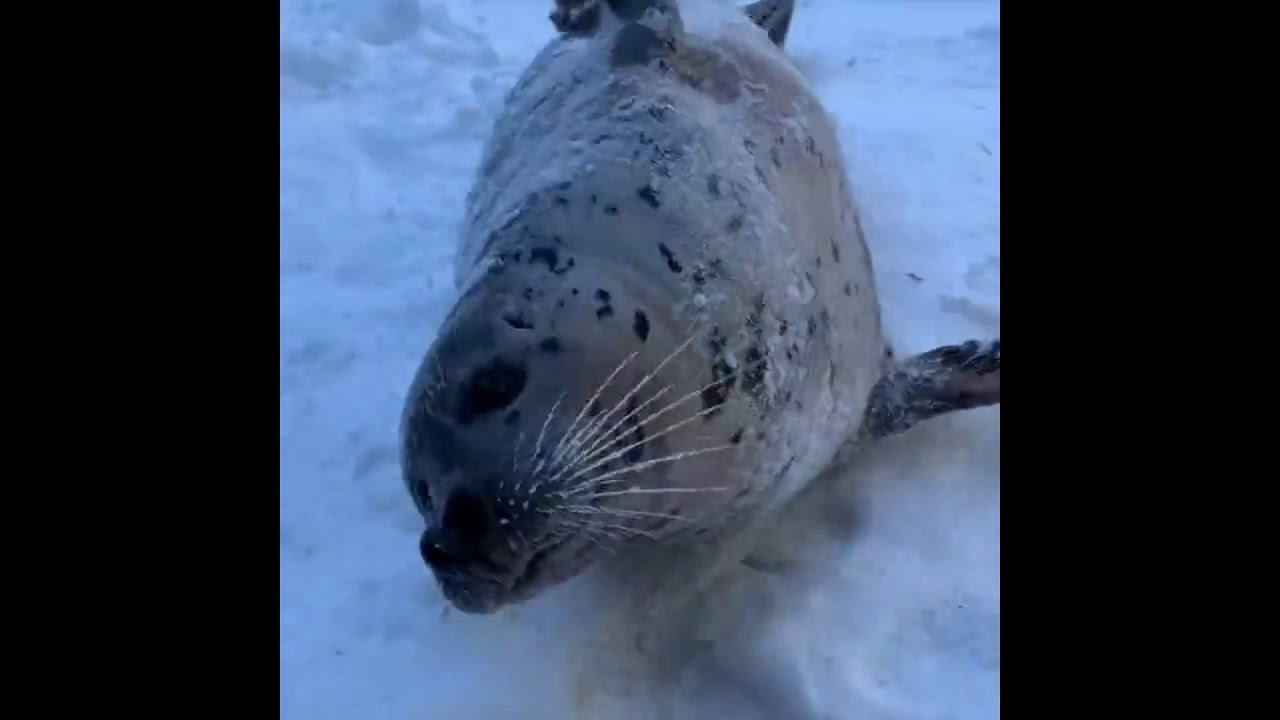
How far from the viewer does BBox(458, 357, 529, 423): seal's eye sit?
1.54 metres

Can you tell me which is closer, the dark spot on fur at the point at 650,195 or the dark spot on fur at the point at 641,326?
the dark spot on fur at the point at 641,326

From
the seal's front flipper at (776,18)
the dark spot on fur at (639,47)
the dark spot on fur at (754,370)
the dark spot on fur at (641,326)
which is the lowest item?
the seal's front flipper at (776,18)

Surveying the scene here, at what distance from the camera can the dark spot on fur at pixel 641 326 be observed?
1.73 meters

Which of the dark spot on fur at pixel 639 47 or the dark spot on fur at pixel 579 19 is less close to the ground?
the dark spot on fur at pixel 639 47

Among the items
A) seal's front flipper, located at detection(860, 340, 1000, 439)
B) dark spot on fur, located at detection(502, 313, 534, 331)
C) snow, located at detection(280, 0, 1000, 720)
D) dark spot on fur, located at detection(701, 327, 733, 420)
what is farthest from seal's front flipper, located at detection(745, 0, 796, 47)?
dark spot on fur, located at detection(502, 313, 534, 331)

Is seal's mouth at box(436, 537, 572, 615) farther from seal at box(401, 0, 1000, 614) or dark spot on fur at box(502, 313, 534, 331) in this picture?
dark spot on fur at box(502, 313, 534, 331)

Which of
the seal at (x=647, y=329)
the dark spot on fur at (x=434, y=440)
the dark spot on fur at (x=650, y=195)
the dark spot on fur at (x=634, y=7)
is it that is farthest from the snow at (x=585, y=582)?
the dark spot on fur at (x=634, y=7)

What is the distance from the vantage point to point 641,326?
1745 mm

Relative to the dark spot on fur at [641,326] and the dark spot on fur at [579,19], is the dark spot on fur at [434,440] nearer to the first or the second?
the dark spot on fur at [641,326]

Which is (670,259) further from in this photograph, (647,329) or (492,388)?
(492,388)

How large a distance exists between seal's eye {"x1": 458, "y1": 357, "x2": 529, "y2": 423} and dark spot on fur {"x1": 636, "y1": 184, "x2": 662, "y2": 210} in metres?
0.52
